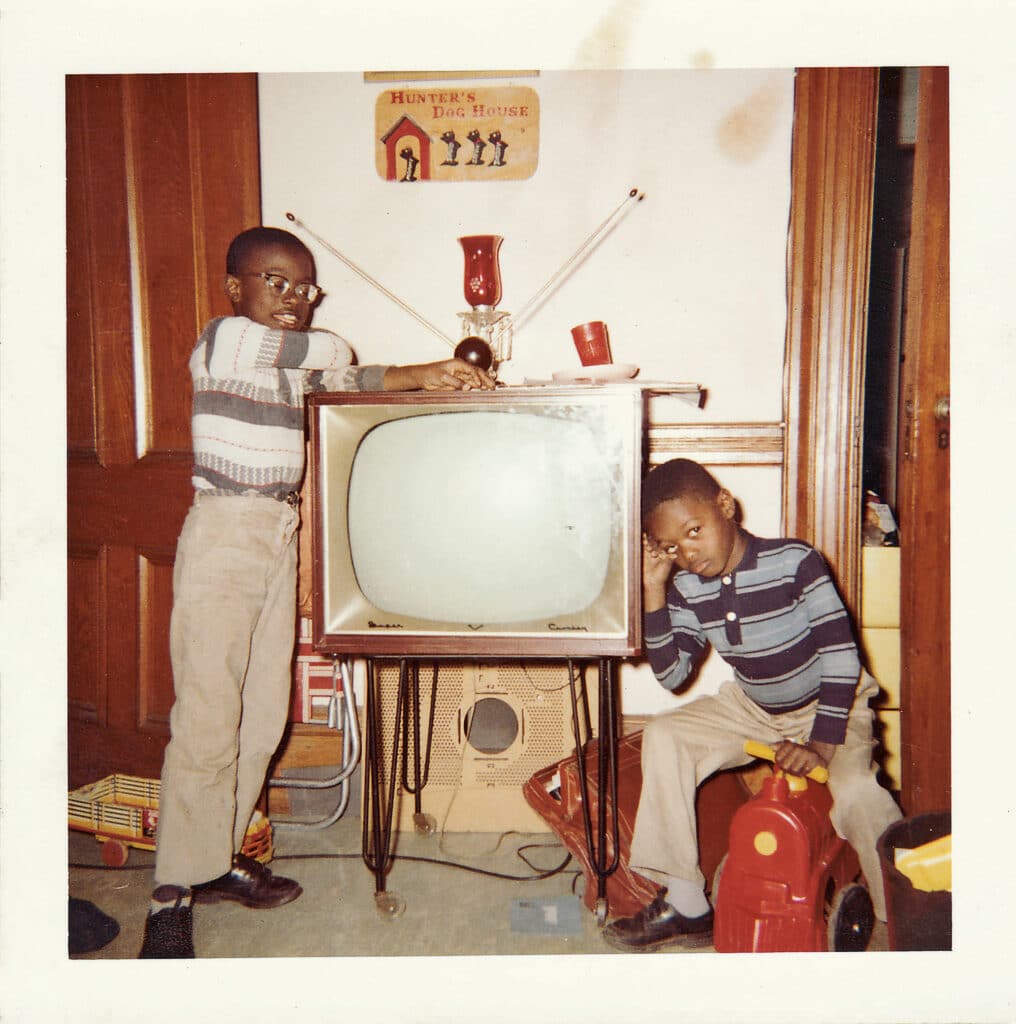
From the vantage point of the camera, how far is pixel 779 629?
135 centimetres

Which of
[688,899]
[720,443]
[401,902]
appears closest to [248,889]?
[401,902]

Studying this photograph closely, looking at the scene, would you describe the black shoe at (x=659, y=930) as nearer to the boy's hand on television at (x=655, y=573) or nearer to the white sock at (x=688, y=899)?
the white sock at (x=688, y=899)

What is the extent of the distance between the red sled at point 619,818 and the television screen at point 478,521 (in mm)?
403

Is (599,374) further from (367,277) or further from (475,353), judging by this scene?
(367,277)

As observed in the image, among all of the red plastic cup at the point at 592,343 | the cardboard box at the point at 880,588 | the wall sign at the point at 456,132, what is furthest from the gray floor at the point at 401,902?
the wall sign at the point at 456,132

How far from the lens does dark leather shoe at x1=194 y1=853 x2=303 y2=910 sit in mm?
1462

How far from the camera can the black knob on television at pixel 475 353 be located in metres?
1.25

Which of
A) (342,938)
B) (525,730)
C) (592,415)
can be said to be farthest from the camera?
(525,730)

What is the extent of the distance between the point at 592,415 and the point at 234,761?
91 centimetres

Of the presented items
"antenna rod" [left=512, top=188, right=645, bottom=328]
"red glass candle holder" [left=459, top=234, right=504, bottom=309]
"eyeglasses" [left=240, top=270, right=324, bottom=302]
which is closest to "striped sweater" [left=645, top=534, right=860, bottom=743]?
"red glass candle holder" [left=459, top=234, right=504, bottom=309]

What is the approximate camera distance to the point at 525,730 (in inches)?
66.9
